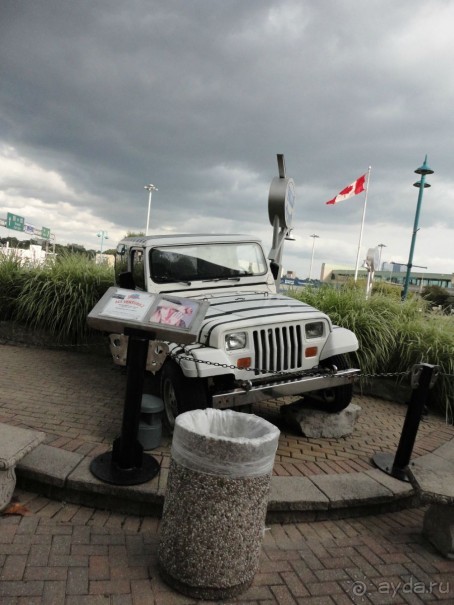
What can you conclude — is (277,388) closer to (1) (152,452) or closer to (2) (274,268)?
(1) (152,452)

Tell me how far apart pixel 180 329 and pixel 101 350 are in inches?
193

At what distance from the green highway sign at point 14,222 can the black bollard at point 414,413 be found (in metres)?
49.5

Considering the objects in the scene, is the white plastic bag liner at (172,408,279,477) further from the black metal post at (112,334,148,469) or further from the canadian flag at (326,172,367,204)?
the canadian flag at (326,172,367,204)

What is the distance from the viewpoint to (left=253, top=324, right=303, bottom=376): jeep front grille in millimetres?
3934

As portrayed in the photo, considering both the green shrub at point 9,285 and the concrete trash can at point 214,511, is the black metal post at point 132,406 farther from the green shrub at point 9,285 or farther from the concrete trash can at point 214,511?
the green shrub at point 9,285

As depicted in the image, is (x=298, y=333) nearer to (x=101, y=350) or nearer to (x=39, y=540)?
(x=39, y=540)

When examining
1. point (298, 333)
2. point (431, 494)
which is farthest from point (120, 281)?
point (431, 494)

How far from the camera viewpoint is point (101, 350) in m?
7.37

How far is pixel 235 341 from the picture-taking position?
12.7ft

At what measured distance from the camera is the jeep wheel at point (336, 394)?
4.52 metres

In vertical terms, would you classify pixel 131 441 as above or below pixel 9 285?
below

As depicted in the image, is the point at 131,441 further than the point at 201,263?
No

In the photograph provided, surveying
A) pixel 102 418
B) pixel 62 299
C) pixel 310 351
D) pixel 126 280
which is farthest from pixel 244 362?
pixel 62 299

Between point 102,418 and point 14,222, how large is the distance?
48.5 meters
